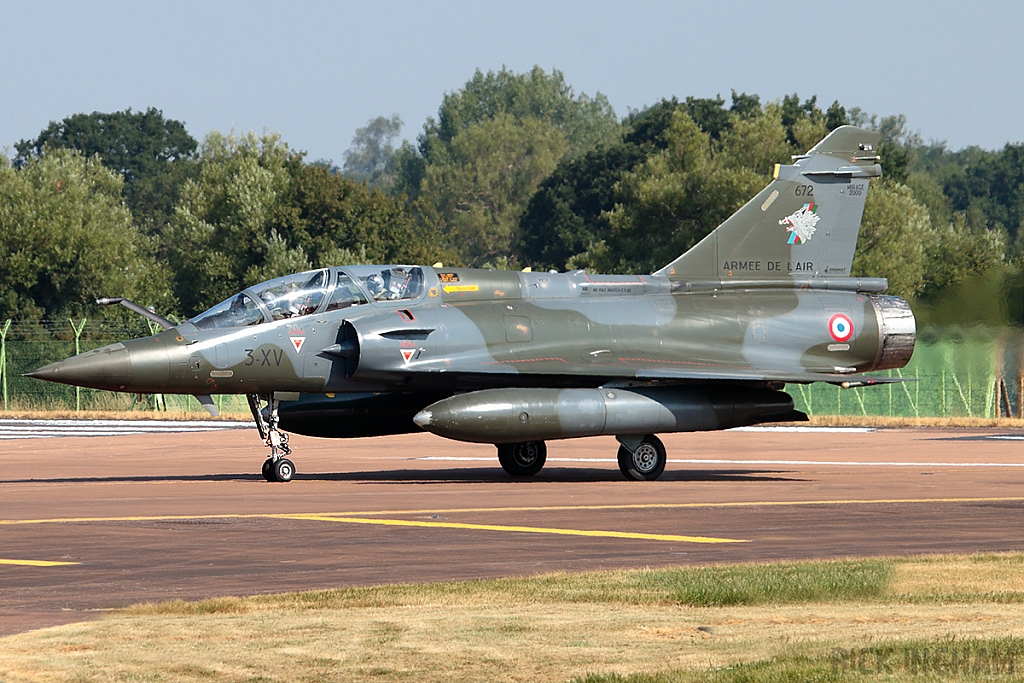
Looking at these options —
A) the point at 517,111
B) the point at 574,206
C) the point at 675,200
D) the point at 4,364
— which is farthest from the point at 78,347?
the point at 517,111

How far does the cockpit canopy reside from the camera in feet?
64.8

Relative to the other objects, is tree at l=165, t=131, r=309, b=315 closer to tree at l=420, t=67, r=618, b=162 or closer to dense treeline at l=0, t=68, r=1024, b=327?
dense treeline at l=0, t=68, r=1024, b=327

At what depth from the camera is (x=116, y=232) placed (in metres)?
66.7

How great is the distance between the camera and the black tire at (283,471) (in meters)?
20.3

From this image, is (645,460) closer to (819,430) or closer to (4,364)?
(819,430)

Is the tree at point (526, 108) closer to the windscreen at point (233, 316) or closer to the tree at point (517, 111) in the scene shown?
the tree at point (517, 111)

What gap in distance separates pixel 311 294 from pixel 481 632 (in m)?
12.5

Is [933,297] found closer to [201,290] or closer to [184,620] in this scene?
[184,620]

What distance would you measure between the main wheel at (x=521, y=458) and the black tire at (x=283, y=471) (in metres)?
3.24

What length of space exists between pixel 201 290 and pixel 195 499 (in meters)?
51.5

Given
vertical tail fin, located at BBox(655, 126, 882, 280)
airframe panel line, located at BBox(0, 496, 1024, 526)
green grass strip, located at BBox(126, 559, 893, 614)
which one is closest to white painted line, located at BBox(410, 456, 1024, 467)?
vertical tail fin, located at BBox(655, 126, 882, 280)

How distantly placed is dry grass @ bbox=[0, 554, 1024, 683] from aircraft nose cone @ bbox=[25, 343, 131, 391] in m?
9.83

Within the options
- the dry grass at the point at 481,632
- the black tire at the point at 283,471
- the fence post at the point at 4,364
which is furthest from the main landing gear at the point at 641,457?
the fence post at the point at 4,364

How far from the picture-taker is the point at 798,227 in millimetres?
22938
